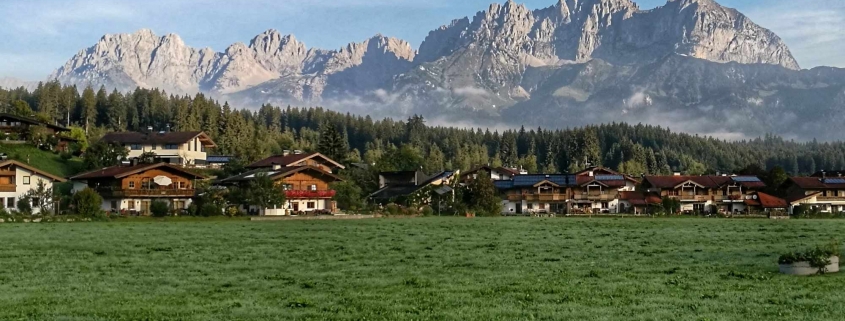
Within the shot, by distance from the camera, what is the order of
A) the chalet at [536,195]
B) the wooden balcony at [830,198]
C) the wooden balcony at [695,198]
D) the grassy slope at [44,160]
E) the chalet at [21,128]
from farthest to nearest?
the wooden balcony at [695,198]
the chalet at [536,195]
the wooden balcony at [830,198]
the chalet at [21,128]
the grassy slope at [44,160]

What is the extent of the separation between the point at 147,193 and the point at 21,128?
119 ft

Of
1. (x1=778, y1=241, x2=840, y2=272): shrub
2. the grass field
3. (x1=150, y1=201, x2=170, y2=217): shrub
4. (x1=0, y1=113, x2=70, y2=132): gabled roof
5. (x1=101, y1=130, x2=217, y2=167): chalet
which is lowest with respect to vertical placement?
the grass field

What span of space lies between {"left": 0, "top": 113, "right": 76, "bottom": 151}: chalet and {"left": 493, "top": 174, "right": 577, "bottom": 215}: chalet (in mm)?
55873

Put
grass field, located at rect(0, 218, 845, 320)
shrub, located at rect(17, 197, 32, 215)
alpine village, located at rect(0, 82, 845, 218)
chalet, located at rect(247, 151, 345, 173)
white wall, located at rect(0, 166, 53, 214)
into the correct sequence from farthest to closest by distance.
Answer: chalet, located at rect(247, 151, 345, 173) → alpine village, located at rect(0, 82, 845, 218) → white wall, located at rect(0, 166, 53, 214) → shrub, located at rect(17, 197, 32, 215) → grass field, located at rect(0, 218, 845, 320)

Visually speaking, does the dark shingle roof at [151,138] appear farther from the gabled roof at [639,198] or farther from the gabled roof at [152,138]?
the gabled roof at [639,198]

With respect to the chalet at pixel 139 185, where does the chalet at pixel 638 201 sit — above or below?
below

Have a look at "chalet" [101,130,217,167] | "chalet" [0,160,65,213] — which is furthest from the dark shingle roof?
"chalet" [0,160,65,213]

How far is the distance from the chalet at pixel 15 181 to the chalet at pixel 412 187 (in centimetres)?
3745

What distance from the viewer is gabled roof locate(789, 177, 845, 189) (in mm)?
108919

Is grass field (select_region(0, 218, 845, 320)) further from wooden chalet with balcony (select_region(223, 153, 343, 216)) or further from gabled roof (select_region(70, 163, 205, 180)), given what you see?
wooden chalet with balcony (select_region(223, 153, 343, 216))

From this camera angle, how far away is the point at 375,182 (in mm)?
115250

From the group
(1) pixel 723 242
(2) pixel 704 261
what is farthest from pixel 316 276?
(1) pixel 723 242

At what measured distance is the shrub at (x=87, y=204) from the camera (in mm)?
62344

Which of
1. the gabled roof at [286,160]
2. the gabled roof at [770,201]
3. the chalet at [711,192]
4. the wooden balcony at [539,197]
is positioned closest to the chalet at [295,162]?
the gabled roof at [286,160]
